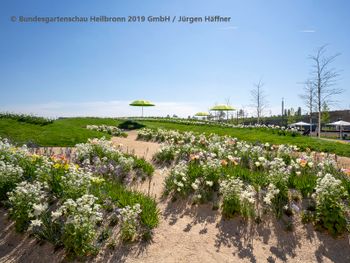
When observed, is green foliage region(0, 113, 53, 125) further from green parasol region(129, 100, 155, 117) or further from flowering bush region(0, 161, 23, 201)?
flowering bush region(0, 161, 23, 201)

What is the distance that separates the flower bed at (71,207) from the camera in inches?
170

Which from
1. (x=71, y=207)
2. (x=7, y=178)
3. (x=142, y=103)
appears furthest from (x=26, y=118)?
(x=71, y=207)

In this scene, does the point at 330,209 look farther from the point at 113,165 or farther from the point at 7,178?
the point at 7,178

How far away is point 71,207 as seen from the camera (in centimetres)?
440

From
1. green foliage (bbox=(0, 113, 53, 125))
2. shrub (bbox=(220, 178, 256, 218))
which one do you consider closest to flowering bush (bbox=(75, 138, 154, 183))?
shrub (bbox=(220, 178, 256, 218))

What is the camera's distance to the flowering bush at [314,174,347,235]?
4.84m

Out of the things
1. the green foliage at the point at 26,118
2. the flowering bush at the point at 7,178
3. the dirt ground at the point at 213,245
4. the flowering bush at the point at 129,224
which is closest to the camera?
the dirt ground at the point at 213,245

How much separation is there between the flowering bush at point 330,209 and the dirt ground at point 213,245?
0.73 feet

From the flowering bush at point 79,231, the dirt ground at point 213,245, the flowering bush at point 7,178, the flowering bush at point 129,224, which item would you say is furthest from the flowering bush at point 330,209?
the flowering bush at point 7,178

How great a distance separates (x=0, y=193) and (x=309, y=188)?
672 centimetres

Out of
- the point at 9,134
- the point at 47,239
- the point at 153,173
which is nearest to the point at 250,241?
the point at 47,239

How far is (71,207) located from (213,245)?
2532mm

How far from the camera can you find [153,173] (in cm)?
859

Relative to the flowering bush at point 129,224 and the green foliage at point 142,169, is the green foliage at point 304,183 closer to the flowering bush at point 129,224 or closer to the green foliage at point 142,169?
the flowering bush at point 129,224
